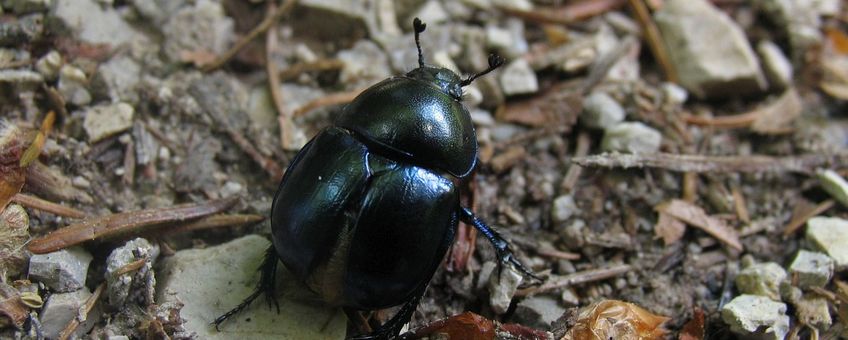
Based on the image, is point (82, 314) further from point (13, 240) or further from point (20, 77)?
point (20, 77)

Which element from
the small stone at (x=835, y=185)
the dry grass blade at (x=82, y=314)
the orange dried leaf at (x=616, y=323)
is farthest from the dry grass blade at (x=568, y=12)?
the dry grass blade at (x=82, y=314)

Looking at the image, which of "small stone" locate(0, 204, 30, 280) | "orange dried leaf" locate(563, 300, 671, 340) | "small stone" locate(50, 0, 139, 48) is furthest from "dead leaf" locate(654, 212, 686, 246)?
"small stone" locate(50, 0, 139, 48)

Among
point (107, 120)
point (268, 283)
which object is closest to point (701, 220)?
point (268, 283)

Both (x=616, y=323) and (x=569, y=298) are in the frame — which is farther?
(x=569, y=298)

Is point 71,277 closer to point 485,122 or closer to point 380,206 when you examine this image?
point 380,206

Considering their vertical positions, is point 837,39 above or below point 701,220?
above

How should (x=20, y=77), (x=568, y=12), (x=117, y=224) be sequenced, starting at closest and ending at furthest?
(x=117, y=224) < (x=20, y=77) < (x=568, y=12)

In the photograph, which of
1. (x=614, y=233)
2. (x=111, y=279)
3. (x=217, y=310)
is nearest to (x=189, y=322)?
(x=217, y=310)

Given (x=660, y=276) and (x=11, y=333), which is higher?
(x=11, y=333)
